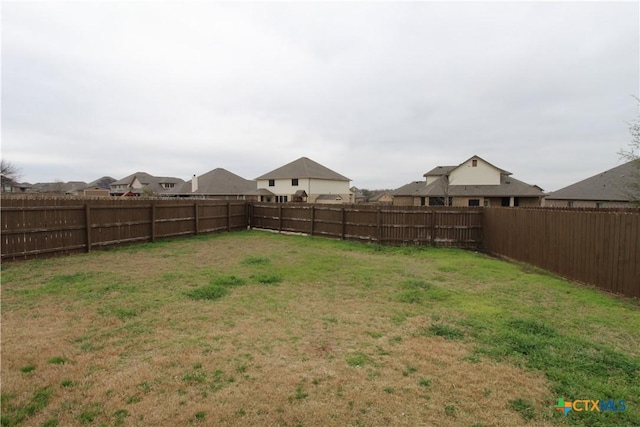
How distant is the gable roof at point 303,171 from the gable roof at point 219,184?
418cm

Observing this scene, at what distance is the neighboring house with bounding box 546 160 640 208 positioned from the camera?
2523 centimetres

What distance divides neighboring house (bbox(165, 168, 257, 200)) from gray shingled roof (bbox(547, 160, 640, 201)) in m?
38.7

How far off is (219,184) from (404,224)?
38914 millimetres

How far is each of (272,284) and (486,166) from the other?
→ 117 feet

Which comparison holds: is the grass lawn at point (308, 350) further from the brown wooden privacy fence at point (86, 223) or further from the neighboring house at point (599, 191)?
the neighboring house at point (599, 191)

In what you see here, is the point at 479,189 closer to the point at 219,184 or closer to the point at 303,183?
the point at 303,183

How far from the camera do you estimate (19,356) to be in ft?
12.7

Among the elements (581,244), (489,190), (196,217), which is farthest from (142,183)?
(581,244)

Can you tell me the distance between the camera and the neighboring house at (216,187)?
46.4 m

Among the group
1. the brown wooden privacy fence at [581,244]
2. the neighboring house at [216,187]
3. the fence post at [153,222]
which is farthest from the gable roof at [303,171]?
the brown wooden privacy fence at [581,244]

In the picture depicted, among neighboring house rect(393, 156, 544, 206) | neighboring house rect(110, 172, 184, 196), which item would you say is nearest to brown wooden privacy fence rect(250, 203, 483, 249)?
neighboring house rect(393, 156, 544, 206)

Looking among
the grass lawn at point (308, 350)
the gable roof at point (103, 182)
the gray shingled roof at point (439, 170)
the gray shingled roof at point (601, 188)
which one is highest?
the gable roof at point (103, 182)

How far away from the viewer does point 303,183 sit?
1727 inches

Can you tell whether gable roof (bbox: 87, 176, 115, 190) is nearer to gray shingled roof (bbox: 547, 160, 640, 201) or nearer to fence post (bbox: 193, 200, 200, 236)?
fence post (bbox: 193, 200, 200, 236)
